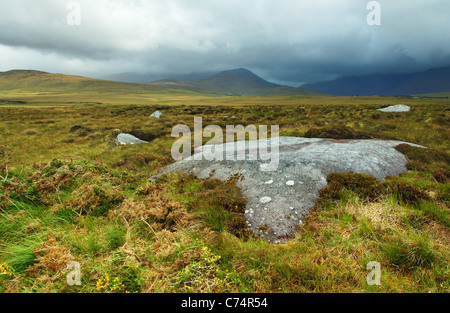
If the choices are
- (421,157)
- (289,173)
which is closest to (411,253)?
(289,173)

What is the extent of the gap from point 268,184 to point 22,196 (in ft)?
20.5

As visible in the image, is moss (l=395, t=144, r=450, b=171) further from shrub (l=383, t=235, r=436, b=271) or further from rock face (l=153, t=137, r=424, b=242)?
shrub (l=383, t=235, r=436, b=271)

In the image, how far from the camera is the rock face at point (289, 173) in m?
4.93

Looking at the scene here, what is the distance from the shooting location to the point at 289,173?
6648 mm

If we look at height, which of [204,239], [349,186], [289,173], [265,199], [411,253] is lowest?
[204,239]

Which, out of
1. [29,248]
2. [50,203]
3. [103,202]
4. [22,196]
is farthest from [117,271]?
[22,196]

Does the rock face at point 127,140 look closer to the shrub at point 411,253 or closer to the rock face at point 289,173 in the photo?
the rock face at point 289,173

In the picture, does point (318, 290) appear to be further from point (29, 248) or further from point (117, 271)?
point (29, 248)

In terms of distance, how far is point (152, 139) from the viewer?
20359 millimetres

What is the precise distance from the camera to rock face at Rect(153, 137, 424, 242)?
16.2 feet

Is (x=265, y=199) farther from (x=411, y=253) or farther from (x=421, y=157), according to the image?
(x=421, y=157)

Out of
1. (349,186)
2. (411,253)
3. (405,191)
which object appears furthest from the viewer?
(349,186)

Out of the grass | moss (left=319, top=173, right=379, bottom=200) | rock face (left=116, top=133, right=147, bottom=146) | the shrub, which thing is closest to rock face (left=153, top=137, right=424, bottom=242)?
moss (left=319, top=173, right=379, bottom=200)

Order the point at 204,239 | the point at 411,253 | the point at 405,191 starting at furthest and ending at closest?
the point at 405,191 < the point at 204,239 < the point at 411,253
